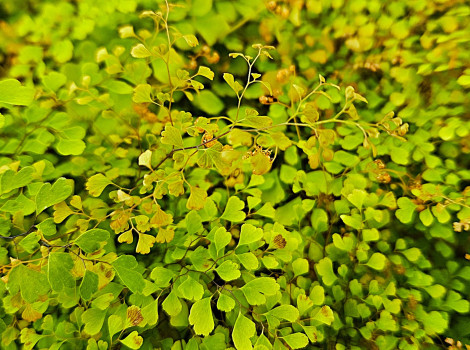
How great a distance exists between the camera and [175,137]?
1.99 ft

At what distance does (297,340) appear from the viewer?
703 mm

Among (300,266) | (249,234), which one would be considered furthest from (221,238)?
(300,266)

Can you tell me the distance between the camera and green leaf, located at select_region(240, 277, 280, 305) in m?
0.67

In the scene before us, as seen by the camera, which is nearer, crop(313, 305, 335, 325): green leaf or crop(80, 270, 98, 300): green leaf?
crop(80, 270, 98, 300): green leaf

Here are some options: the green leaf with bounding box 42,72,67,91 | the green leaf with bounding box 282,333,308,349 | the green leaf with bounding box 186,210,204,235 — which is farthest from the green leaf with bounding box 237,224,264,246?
the green leaf with bounding box 42,72,67,91

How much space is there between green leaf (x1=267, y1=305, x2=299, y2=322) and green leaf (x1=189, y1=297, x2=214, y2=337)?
0.47ft

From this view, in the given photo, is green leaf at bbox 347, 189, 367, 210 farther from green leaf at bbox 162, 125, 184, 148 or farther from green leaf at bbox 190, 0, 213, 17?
green leaf at bbox 190, 0, 213, 17

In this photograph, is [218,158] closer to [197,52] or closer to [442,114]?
[197,52]

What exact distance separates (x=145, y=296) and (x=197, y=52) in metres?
0.73

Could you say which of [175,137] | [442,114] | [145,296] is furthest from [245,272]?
[442,114]

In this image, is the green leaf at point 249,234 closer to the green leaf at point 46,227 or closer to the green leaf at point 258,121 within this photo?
the green leaf at point 258,121

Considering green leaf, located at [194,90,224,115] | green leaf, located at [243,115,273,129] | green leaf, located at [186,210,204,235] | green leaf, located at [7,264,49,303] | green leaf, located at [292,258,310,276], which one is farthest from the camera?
green leaf, located at [194,90,224,115]

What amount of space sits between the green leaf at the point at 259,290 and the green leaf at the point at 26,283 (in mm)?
383

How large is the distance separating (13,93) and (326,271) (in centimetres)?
84
